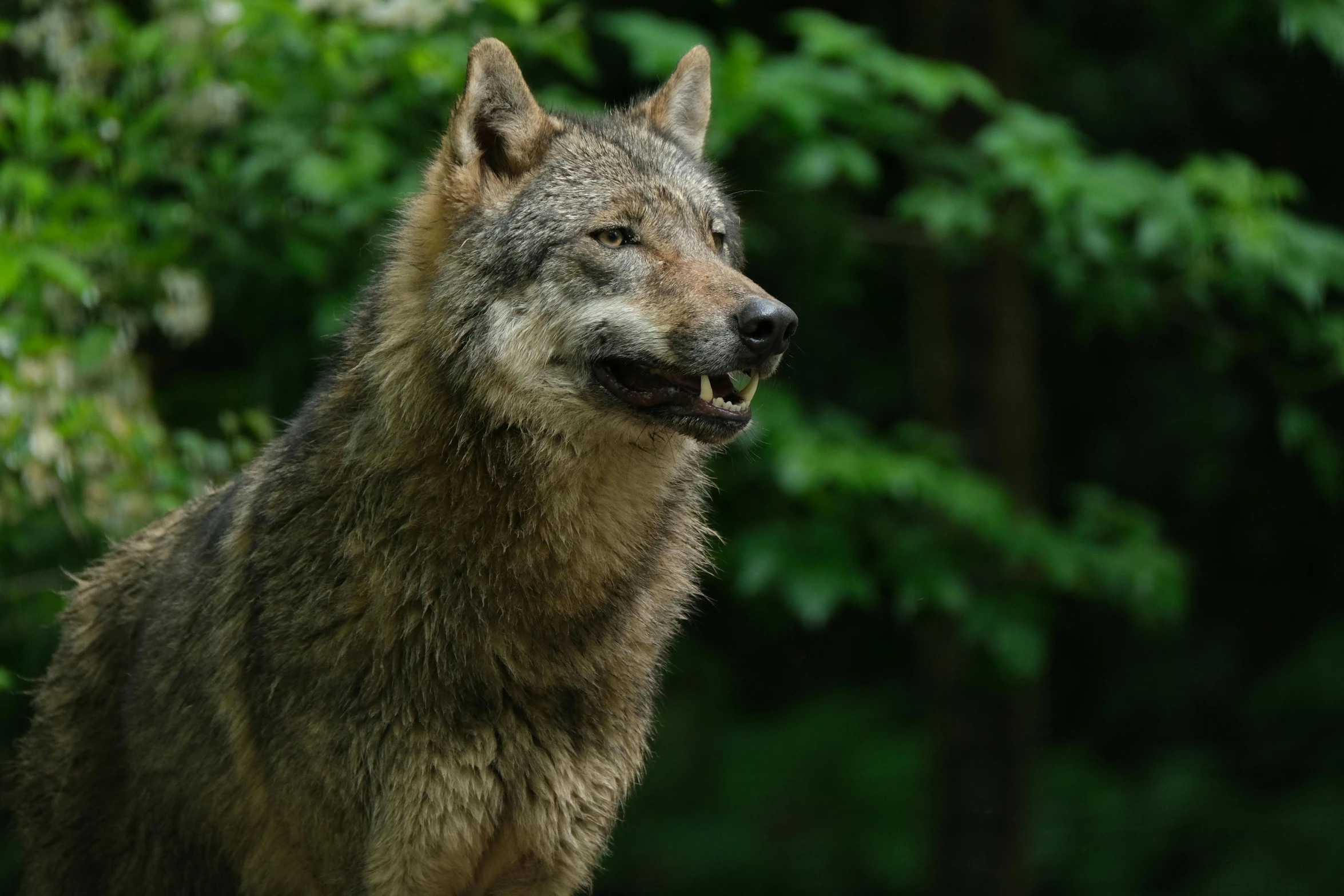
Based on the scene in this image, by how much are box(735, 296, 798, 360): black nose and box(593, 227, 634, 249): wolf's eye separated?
1.39ft

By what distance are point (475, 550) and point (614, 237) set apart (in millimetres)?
856

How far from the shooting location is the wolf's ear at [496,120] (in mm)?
3783

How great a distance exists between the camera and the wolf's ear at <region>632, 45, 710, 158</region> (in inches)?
173

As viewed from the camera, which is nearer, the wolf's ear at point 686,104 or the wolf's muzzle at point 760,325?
the wolf's muzzle at point 760,325

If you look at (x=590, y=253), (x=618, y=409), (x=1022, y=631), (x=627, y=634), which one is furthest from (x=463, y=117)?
(x=1022, y=631)

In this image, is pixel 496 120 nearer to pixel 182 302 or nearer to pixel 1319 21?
pixel 182 302

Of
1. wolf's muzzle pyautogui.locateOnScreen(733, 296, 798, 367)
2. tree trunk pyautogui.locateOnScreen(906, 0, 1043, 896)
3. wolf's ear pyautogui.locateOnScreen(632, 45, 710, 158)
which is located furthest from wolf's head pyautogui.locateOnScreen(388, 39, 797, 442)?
tree trunk pyautogui.locateOnScreen(906, 0, 1043, 896)

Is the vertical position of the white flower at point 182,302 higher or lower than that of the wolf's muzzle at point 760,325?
lower

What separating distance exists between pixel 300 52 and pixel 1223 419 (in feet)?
20.4

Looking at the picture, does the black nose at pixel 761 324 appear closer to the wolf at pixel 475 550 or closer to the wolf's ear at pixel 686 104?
the wolf at pixel 475 550

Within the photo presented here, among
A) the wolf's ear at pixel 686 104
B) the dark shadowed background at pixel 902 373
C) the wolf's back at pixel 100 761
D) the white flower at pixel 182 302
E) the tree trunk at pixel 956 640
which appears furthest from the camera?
the tree trunk at pixel 956 640

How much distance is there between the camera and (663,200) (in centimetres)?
393

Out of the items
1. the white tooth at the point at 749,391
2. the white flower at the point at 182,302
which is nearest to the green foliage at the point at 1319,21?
the white tooth at the point at 749,391

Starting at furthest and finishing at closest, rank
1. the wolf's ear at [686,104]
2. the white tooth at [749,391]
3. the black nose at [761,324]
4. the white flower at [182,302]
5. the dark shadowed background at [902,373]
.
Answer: the white flower at [182,302] < the dark shadowed background at [902,373] < the wolf's ear at [686,104] < the white tooth at [749,391] < the black nose at [761,324]
